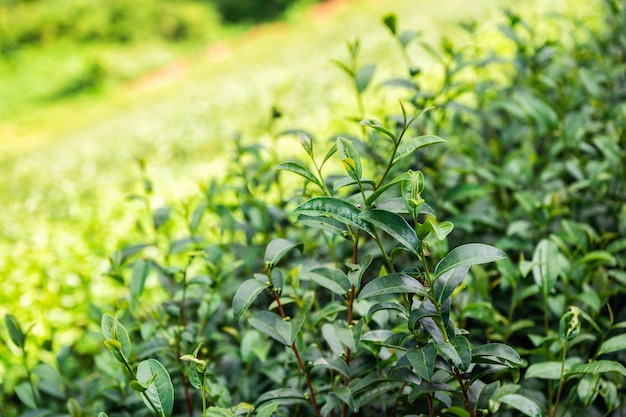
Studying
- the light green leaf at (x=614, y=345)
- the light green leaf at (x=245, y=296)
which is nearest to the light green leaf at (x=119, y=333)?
the light green leaf at (x=245, y=296)

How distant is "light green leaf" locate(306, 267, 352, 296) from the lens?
1011 mm

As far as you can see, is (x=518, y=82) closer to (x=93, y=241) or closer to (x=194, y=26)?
(x=93, y=241)

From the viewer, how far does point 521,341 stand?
1.35 metres

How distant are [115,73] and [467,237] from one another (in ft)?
41.6

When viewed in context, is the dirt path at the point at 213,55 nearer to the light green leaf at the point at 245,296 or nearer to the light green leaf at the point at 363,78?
the light green leaf at the point at 363,78

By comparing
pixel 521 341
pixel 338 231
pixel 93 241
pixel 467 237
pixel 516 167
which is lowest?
pixel 93 241

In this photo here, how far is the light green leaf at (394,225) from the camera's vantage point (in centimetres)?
85

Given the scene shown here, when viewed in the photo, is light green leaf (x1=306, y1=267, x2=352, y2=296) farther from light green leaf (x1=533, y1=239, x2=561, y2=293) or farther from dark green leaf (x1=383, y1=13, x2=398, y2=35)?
dark green leaf (x1=383, y1=13, x2=398, y2=35)

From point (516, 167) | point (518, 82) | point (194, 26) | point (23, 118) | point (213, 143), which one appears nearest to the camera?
point (516, 167)

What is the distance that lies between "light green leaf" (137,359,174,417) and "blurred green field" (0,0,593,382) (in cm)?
89

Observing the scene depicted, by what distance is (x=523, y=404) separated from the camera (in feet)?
3.11

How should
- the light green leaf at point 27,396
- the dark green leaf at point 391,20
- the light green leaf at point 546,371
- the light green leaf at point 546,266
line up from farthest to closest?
the dark green leaf at point 391,20 < the light green leaf at point 27,396 < the light green leaf at point 546,266 < the light green leaf at point 546,371

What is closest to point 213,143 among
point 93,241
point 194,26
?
point 93,241

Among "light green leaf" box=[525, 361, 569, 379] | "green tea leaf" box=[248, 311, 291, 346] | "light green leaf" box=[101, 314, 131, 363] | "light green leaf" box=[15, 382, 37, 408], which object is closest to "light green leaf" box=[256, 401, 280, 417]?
"green tea leaf" box=[248, 311, 291, 346]
